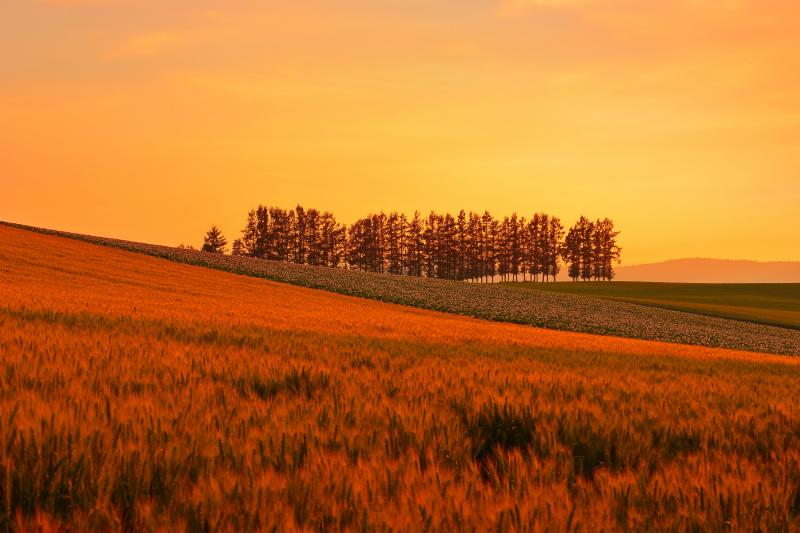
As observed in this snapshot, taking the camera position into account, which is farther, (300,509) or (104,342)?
(104,342)

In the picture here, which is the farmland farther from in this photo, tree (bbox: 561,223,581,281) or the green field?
tree (bbox: 561,223,581,281)

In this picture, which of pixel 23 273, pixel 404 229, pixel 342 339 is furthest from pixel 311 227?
pixel 342 339

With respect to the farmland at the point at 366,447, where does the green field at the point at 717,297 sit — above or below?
below

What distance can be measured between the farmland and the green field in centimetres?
6816

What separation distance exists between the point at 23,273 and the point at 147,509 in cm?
3116

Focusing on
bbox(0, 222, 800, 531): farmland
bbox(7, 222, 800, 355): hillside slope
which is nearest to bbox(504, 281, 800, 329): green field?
bbox(7, 222, 800, 355): hillside slope

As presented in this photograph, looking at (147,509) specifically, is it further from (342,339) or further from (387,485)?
(342,339)

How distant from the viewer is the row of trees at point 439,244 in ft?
474

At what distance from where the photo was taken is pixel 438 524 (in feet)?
6.44

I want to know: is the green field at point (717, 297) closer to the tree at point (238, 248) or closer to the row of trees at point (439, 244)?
the row of trees at point (439, 244)

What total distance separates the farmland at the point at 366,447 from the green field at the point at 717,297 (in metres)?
68.2

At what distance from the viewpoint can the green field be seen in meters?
67.6

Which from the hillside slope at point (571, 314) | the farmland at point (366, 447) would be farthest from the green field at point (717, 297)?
the farmland at point (366, 447)

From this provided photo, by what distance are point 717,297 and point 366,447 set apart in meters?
104
